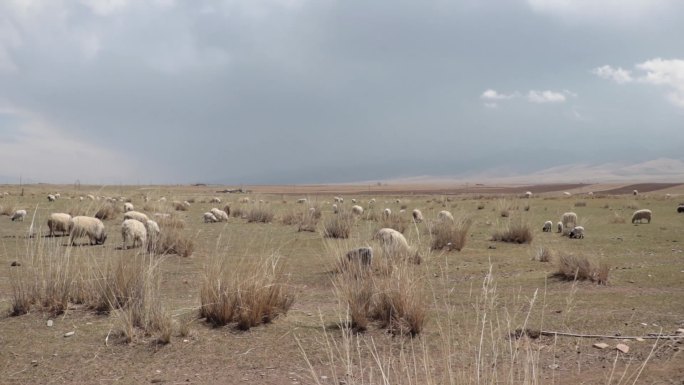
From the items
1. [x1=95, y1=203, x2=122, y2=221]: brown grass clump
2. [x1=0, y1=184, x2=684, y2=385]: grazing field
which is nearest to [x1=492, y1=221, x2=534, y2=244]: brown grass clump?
[x1=0, y1=184, x2=684, y2=385]: grazing field

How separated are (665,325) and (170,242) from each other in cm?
832

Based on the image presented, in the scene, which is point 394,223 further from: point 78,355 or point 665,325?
point 78,355

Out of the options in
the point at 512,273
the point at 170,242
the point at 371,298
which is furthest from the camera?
the point at 170,242

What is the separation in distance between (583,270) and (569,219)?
1065 centimetres

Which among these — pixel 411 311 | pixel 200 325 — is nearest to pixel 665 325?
pixel 411 311

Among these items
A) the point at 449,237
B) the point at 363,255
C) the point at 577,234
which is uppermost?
the point at 363,255

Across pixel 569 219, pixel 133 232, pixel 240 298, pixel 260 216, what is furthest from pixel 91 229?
pixel 569 219

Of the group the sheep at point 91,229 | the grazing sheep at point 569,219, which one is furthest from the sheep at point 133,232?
the grazing sheep at point 569,219

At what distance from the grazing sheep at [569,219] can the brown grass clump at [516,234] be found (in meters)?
4.84

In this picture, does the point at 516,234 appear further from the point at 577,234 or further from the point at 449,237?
the point at 449,237

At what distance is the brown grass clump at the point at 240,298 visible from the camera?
548cm

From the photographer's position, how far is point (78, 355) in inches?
185

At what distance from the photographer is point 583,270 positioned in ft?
25.4

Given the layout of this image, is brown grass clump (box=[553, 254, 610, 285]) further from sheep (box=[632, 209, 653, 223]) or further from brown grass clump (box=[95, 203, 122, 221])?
brown grass clump (box=[95, 203, 122, 221])
